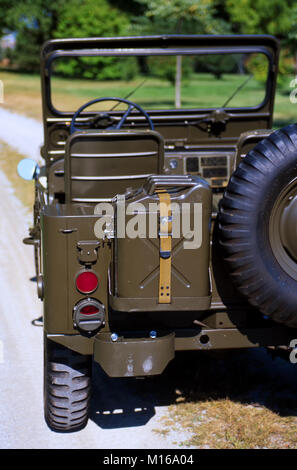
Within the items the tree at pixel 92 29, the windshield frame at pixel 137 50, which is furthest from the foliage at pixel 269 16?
the windshield frame at pixel 137 50

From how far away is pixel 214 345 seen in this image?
3.42 meters

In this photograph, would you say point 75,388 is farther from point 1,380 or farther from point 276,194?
point 276,194

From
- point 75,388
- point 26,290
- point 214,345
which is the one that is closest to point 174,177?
point 214,345

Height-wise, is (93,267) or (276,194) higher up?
(276,194)

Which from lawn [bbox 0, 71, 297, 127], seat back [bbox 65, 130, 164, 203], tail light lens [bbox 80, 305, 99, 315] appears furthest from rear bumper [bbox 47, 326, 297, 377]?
lawn [bbox 0, 71, 297, 127]

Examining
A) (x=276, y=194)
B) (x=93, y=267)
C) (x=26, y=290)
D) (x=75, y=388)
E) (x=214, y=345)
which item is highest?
(x=276, y=194)

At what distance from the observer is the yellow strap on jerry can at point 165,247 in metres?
3.04

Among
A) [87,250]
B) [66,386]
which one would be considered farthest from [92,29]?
[87,250]

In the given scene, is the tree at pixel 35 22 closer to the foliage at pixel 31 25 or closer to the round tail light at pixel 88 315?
the foliage at pixel 31 25

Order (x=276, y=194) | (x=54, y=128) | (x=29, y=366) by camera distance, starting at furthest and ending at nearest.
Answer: (x=54, y=128)
(x=29, y=366)
(x=276, y=194)

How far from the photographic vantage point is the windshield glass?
61.7 ft

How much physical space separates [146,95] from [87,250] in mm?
20846

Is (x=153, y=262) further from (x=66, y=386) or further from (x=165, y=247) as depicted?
(x=66, y=386)
